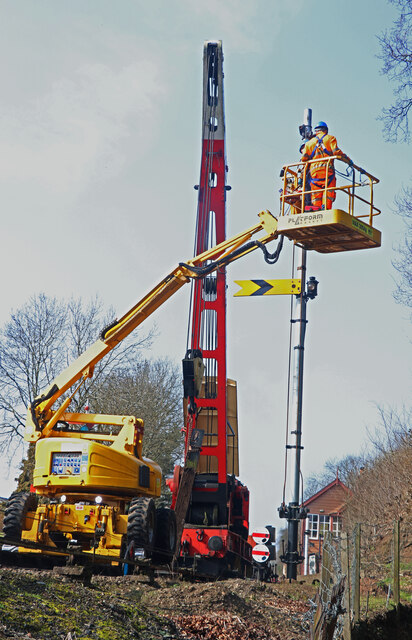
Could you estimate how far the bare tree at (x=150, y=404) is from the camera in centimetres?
3709

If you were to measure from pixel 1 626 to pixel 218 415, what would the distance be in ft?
46.1

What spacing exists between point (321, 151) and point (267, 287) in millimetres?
2841

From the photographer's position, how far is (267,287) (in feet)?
51.7

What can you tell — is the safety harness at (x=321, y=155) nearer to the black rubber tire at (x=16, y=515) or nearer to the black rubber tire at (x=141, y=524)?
the black rubber tire at (x=141, y=524)

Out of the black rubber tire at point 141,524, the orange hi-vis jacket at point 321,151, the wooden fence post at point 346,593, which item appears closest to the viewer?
the wooden fence post at point 346,593

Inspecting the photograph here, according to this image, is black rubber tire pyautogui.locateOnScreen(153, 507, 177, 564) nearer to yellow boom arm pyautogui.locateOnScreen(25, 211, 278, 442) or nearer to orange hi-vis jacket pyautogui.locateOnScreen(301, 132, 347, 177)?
yellow boom arm pyautogui.locateOnScreen(25, 211, 278, 442)

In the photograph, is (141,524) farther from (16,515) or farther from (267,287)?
(267,287)

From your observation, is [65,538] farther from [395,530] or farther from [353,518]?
[353,518]

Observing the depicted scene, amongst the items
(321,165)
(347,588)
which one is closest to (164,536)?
(347,588)

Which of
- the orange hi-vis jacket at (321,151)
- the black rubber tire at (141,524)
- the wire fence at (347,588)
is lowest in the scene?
the wire fence at (347,588)

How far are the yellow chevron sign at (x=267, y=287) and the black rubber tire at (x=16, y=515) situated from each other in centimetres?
552

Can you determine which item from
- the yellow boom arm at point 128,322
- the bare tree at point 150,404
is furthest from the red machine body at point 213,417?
the bare tree at point 150,404

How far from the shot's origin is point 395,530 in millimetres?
11070

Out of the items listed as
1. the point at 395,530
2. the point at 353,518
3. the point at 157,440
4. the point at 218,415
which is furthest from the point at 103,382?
the point at 395,530
